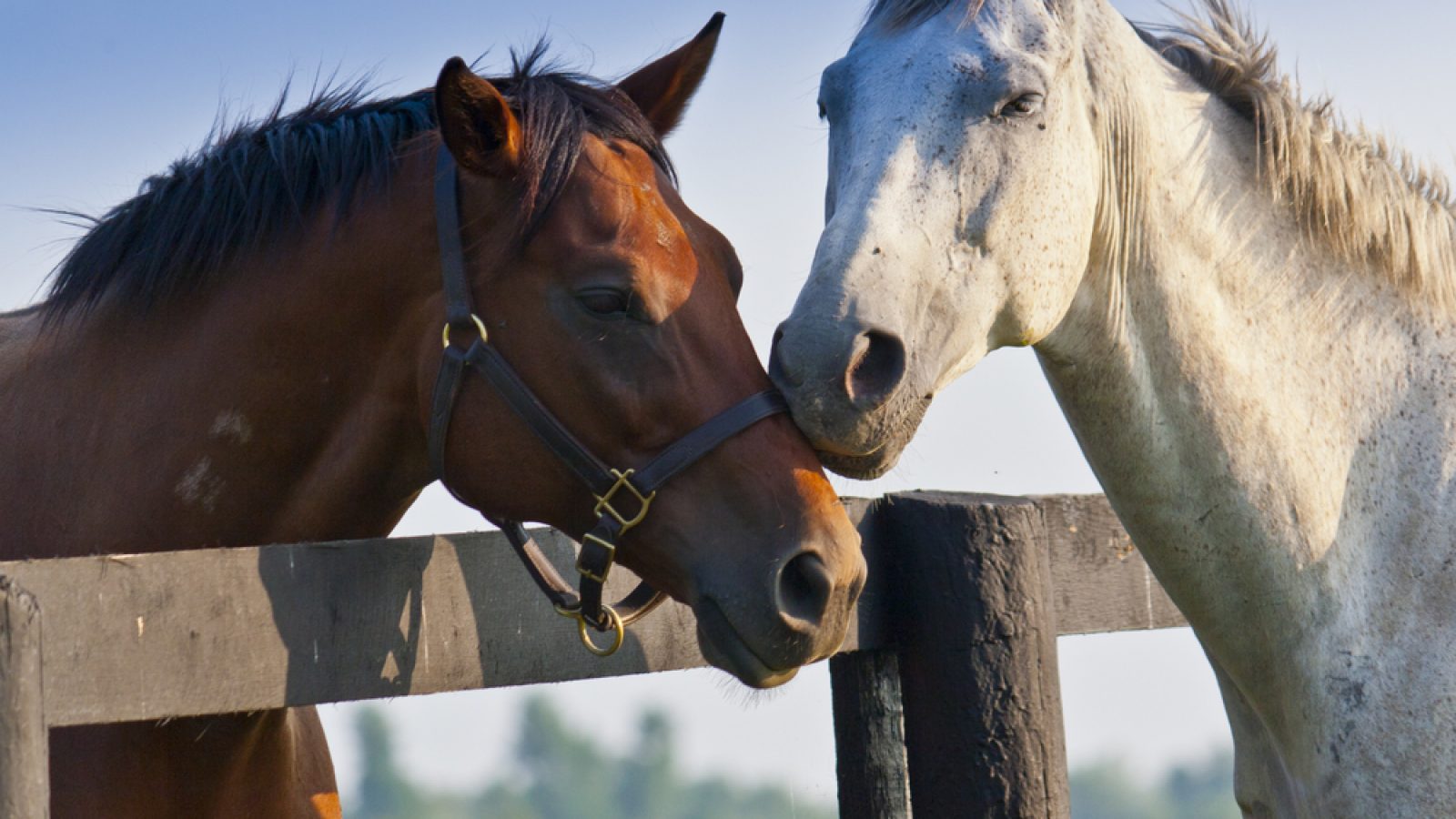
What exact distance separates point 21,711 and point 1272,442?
2201 millimetres

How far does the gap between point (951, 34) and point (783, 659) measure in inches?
50.3

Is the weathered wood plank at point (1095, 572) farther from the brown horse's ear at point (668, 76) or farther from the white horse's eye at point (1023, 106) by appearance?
the brown horse's ear at point (668, 76)

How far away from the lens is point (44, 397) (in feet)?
7.74

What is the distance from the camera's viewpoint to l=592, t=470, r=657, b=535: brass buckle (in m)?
2.19

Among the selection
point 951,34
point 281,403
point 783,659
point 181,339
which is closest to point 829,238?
point 951,34

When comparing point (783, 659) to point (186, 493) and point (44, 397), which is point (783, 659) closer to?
point (186, 493)

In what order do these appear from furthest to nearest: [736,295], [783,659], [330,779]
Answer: [330,779], [736,295], [783,659]

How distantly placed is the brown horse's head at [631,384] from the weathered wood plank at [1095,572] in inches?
39.3

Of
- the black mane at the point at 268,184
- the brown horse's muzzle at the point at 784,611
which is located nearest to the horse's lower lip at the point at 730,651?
the brown horse's muzzle at the point at 784,611

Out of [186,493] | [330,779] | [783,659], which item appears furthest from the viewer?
[330,779]

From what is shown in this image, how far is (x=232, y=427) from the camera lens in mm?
2277

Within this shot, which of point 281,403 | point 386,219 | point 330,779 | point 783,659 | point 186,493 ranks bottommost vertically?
point 330,779

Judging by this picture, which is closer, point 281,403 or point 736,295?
point 281,403

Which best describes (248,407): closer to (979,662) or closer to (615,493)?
(615,493)
